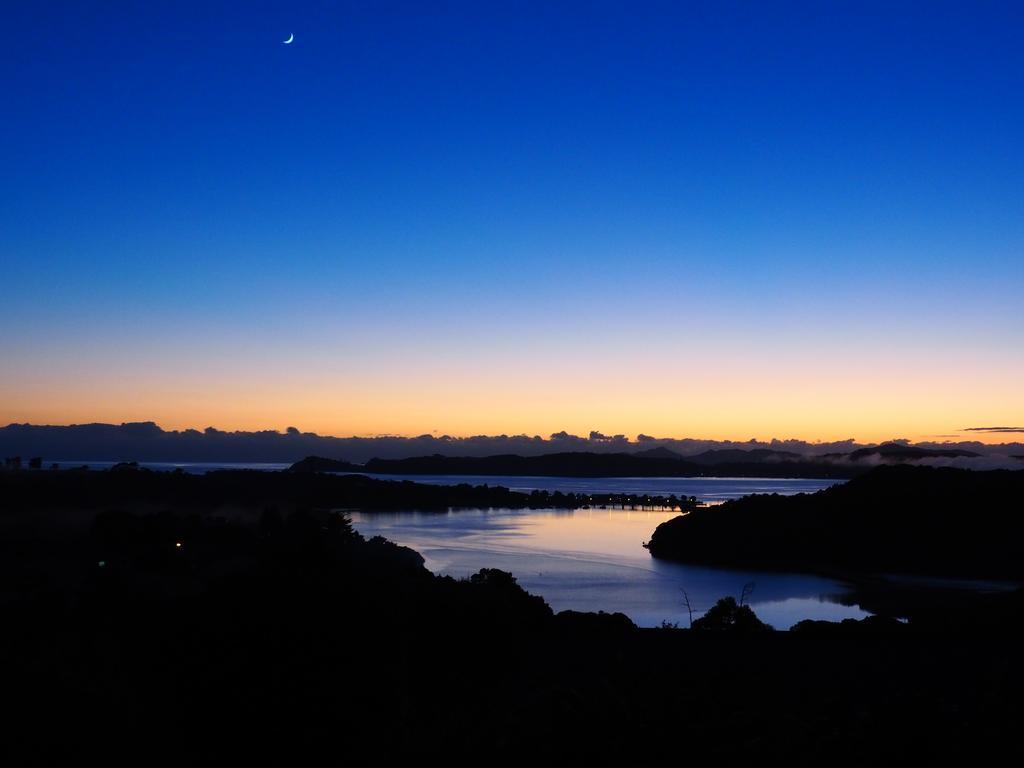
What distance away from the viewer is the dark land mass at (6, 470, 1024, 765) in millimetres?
4871

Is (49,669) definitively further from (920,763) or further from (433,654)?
(920,763)

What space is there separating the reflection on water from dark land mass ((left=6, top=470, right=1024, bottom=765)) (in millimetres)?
18720

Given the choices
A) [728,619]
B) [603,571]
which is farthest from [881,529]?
[728,619]

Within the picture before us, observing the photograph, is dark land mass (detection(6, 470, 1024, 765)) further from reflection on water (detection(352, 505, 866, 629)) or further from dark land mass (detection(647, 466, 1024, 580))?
dark land mass (detection(647, 466, 1024, 580))

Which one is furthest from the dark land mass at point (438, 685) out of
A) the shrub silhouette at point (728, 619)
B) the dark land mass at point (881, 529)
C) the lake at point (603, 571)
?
the dark land mass at point (881, 529)

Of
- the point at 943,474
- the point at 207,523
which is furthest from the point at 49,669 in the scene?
the point at 943,474

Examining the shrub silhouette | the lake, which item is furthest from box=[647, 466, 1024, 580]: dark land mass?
the shrub silhouette

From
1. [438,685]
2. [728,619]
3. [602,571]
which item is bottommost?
[602,571]

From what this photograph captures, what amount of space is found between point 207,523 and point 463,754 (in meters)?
40.9

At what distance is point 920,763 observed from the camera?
5898mm

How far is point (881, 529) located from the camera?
48062mm

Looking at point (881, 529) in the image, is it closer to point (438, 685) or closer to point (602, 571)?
point (602, 571)

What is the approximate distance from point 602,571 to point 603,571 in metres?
0.06

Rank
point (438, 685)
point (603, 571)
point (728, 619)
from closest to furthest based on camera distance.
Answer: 1. point (438, 685)
2. point (728, 619)
3. point (603, 571)
